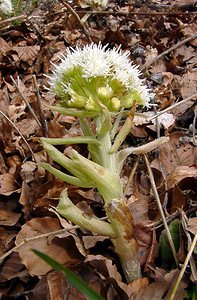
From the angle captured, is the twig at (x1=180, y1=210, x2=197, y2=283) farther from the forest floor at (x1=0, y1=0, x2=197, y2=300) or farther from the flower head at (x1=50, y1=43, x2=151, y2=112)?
the flower head at (x1=50, y1=43, x2=151, y2=112)

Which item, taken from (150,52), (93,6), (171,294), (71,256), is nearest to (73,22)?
A: (93,6)

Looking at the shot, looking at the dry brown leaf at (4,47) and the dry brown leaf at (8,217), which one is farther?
the dry brown leaf at (4,47)

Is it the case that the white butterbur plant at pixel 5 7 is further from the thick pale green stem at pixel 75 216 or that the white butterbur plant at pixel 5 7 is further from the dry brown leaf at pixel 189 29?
the thick pale green stem at pixel 75 216

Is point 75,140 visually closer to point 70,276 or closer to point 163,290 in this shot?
point 163,290

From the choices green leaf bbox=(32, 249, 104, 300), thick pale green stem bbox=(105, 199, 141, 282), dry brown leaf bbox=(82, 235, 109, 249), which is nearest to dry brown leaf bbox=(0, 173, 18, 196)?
dry brown leaf bbox=(82, 235, 109, 249)

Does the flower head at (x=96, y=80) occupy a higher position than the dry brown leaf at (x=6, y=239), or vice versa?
the flower head at (x=96, y=80)

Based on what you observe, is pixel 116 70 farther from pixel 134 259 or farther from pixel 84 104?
pixel 134 259

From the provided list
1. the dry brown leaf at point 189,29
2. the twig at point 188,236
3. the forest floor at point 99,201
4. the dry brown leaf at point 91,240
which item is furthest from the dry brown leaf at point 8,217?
the dry brown leaf at point 189,29

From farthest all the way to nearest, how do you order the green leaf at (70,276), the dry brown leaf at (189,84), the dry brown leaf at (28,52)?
1. the dry brown leaf at (28,52)
2. the dry brown leaf at (189,84)
3. the green leaf at (70,276)
